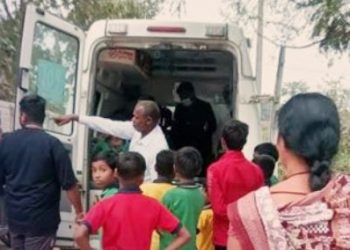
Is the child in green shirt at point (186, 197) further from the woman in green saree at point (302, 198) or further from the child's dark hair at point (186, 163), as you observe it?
the woman in green saree at point (302, 198)

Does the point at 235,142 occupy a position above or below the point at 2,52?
below

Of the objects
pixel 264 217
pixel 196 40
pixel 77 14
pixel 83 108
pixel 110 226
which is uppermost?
pixel 77 14

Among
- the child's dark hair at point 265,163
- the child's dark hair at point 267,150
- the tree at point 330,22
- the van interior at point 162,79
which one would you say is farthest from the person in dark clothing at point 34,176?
the tree at point 330,22

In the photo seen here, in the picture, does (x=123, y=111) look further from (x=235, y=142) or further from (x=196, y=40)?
(x=235, y=142)

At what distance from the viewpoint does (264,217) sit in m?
2.33

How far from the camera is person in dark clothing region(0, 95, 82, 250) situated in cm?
533

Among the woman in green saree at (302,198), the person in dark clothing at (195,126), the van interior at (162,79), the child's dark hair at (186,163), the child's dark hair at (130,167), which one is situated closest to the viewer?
the woman in green saree at (302,198)

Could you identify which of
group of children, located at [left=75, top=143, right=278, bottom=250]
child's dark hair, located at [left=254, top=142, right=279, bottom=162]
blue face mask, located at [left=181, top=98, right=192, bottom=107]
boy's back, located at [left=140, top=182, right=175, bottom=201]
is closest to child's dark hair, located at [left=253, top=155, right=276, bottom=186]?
group of children, located at [left=75, top=143, right=278, bottom=250]

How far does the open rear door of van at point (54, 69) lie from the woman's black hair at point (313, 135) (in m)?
3.60

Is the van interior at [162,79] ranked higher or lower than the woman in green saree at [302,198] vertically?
higher

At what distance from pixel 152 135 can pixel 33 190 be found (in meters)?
0.95

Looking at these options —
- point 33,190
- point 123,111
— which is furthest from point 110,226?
point 123,111

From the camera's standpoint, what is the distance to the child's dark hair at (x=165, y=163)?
529 centimetres

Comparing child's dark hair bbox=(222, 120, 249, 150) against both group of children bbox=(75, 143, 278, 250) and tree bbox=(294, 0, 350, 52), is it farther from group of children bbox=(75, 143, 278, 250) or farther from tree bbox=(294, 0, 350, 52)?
tree bbox=(294, 0, 350, 52)
